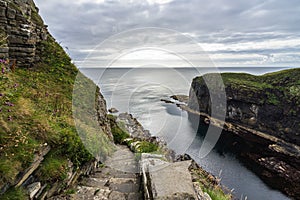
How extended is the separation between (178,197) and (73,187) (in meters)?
3.01

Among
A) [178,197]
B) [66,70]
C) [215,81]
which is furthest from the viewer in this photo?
[215,81]

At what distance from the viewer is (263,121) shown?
2315 inches

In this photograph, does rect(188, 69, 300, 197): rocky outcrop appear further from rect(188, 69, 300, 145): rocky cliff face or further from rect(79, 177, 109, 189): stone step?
rect(79, 177, 109, 189): stone step

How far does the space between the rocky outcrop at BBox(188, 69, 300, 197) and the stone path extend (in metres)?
30.1

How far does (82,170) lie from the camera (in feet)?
20.1

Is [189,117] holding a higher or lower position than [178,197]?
lower

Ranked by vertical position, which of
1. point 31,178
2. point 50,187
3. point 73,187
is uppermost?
point 31,178

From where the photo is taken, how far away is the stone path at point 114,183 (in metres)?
5.06

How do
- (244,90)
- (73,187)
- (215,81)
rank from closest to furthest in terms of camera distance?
(73,187) < (244,90) < (215,81)

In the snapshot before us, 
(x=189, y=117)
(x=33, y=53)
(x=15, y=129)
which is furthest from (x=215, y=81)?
(x=15, y=129)

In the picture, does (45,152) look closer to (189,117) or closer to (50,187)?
(50,187)

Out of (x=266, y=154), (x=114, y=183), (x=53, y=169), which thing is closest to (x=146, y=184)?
(x=114, y=183)

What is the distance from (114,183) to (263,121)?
63.4 meters

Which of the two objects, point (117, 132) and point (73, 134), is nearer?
point (73, 134)
